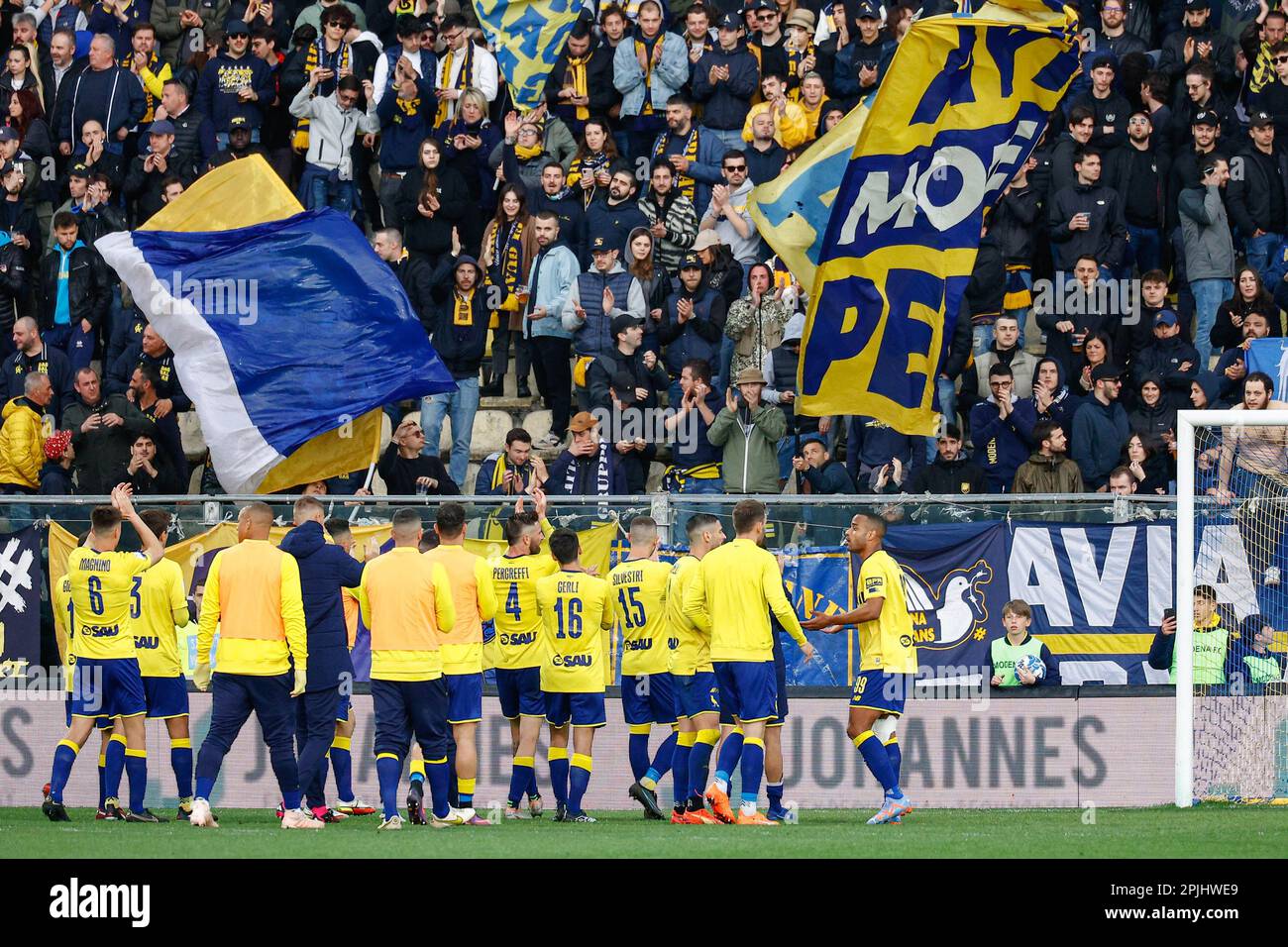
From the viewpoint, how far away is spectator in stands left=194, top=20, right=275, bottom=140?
74.9 feet

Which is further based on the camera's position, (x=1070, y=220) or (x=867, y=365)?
(x=1070, y=220)

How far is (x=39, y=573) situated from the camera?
17953mm

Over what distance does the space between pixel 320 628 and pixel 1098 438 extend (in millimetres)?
7711

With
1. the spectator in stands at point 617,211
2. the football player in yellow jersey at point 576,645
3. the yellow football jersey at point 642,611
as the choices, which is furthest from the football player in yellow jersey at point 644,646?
the spectator in stands at point 617,211

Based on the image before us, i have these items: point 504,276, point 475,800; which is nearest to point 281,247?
point 504,276

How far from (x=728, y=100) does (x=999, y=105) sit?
5.89m

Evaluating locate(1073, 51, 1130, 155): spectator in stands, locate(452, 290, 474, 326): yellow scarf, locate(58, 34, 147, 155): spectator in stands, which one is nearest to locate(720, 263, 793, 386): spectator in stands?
locate(452, 290, 474, 326): yellow scarf

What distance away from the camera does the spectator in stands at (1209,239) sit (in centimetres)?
1973

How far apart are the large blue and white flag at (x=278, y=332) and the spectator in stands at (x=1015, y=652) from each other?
558 cm

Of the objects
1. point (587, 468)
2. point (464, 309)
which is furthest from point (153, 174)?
point (587, 468)

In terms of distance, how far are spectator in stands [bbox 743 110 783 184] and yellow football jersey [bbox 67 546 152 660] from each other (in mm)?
8204

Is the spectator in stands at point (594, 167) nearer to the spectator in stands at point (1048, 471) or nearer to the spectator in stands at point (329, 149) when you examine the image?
the spectator in stands at point (329, 149)
